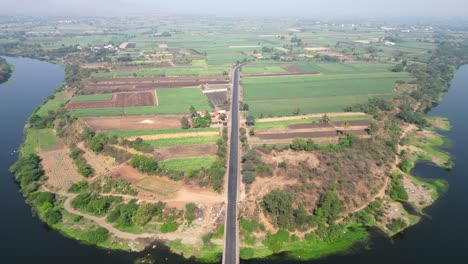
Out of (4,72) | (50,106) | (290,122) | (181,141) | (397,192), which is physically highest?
(290,122)

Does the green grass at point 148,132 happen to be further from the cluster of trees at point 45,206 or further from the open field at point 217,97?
the cluster of trees at point 45,206

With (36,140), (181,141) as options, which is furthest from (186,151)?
(36,140)

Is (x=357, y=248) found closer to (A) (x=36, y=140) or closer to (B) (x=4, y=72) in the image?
(A) (x=36, y=140)

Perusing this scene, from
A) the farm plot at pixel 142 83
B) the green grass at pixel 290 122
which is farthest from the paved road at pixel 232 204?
the farm plot at pixel 142 83

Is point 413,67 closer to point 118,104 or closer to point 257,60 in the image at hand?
point 257,60

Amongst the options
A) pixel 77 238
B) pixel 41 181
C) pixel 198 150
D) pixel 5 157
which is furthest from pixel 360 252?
pixel 5 157
